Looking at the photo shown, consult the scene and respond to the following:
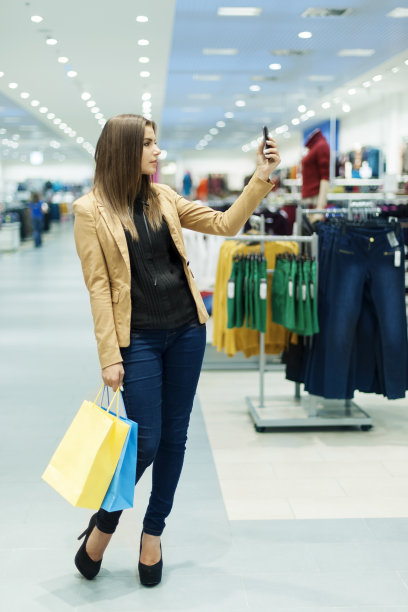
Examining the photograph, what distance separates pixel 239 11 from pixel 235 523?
7312 millimetres

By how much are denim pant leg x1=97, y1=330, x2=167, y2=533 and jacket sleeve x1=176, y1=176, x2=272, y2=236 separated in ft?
1.35

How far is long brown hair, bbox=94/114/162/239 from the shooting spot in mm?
2291

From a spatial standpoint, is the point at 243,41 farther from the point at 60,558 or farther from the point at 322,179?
the point at 60,558

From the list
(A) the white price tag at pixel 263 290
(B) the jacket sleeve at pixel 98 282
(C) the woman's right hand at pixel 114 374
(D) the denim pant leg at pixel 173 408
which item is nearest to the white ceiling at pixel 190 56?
(A) the white price tag at pixel 263 290

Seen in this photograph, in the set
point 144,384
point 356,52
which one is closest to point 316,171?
point 144,384

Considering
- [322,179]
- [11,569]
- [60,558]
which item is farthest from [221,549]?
[322,179]

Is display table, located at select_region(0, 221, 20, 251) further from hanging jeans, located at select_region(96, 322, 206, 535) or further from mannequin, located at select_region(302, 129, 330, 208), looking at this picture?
hanging jeans, located at select_region(96, 322, 206, 535)

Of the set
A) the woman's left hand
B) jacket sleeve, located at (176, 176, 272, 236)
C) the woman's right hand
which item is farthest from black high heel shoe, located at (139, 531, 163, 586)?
the woman's left hand

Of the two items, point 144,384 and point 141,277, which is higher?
point 141,277

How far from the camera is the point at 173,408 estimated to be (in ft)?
8.13

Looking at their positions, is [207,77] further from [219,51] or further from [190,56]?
[219,51]

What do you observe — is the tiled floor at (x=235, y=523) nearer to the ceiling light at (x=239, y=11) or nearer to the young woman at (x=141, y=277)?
the young woman at (x=141, y=277)

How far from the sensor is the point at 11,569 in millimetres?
2660

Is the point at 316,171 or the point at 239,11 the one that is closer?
the point at 316,171
